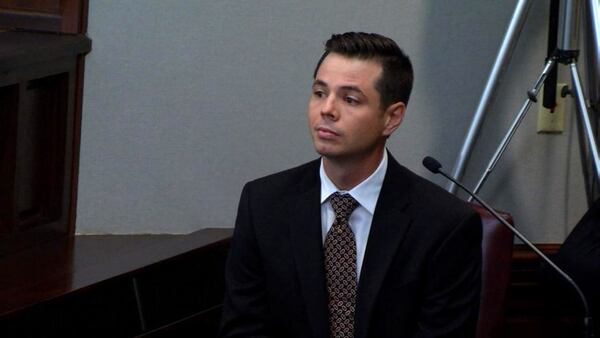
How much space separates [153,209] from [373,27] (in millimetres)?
786

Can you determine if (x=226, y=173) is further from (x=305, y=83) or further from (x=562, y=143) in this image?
(x=562, y=143)

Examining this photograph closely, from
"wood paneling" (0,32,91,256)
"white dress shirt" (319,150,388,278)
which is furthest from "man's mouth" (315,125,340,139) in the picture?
"wood paneling" (0,32,91,256)

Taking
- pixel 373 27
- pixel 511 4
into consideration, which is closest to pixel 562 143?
pixel 511 4

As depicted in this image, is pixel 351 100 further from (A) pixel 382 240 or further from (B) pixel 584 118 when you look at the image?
(B) pixel 584 118

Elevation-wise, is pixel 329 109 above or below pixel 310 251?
above

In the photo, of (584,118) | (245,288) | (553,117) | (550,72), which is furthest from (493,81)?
(245,288)

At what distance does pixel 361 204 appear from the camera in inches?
78.0

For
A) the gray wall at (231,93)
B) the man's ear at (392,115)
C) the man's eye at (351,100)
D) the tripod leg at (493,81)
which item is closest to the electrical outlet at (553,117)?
the gray wall at (231,93)

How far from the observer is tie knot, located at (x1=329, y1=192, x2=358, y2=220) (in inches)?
77.7

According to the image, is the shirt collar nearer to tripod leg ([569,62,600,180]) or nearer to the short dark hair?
the short dark hair

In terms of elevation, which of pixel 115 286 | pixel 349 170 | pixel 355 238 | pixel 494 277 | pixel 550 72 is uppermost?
pixel 550 72

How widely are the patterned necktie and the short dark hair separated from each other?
0.75 ft

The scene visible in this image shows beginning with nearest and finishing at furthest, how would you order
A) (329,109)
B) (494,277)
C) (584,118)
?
(329,109)
(494,277)
(584,118)

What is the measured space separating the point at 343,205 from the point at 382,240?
95 mm
